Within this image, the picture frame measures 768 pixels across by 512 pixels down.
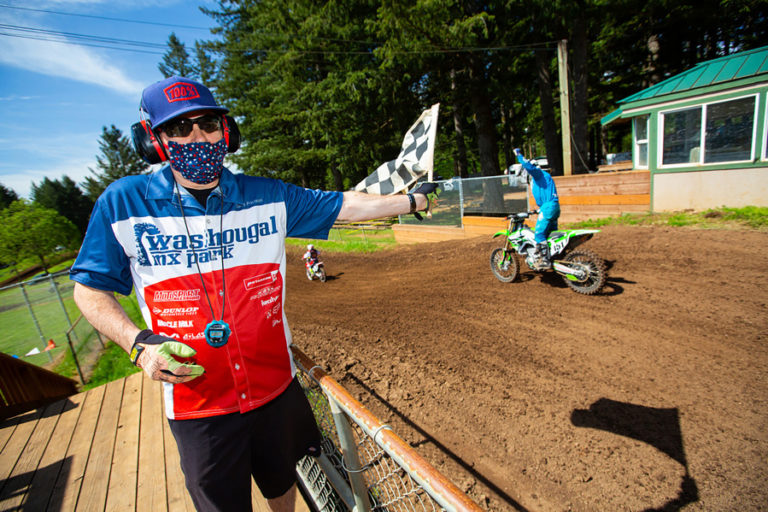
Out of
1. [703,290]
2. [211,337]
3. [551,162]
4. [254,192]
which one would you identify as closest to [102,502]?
[211,337]

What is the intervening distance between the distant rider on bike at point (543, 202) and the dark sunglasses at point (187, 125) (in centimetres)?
537

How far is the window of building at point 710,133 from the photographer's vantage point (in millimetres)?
8703

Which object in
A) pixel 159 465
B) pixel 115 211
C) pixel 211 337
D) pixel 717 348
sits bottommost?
pixel 717 348

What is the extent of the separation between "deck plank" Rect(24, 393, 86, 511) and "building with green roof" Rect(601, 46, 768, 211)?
12686mm

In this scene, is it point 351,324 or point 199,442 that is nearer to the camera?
point 199,442

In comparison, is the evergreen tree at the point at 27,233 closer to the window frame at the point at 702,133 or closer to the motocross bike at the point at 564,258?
the motocross bike at the point at 564,258

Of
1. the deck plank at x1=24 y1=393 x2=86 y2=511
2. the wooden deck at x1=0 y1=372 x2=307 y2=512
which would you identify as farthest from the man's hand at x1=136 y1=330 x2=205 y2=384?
the deck plank at x1=24 y1=393 x2=86 y2=511

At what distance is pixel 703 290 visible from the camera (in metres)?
5.43

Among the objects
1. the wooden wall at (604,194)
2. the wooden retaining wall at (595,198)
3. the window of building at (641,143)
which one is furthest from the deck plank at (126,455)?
the window of building at (641,143)

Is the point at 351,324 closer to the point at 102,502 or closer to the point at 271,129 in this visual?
the point at 102,502

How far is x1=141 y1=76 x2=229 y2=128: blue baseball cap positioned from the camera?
162cm

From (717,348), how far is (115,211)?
5.84 metres

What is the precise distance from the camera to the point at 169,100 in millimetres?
1630

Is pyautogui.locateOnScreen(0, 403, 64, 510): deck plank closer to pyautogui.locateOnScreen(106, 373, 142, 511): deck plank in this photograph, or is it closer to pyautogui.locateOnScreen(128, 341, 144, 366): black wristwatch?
pyautogui.locateOnScreen(106, 373, 142, 511): deck plank
